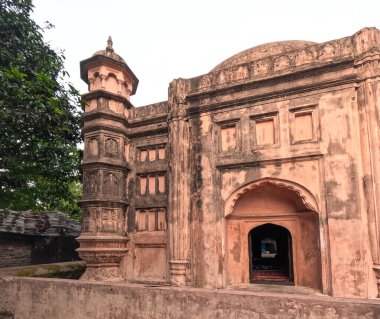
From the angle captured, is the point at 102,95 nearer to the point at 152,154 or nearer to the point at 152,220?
the point at 152,154

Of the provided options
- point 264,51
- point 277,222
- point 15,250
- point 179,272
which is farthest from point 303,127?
point 15,250

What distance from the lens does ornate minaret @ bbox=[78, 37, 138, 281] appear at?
9117mm

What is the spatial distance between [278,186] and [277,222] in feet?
3.48

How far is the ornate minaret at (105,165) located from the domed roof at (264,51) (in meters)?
3.38

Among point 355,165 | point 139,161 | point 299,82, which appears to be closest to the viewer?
point 355,165

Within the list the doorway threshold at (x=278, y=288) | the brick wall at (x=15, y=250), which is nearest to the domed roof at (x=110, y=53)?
the doorway threshold at (x=278, y=288)

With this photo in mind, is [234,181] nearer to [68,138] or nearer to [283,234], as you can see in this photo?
[283,234]

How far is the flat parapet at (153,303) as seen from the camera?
457 centimetres

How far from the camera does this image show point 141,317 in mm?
5578

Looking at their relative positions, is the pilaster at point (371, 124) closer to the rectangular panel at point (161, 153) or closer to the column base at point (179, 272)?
the column base at point (179, 272)

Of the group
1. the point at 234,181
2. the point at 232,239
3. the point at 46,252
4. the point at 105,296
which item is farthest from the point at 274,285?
the point at 46,252

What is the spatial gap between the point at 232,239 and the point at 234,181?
1.55 meters

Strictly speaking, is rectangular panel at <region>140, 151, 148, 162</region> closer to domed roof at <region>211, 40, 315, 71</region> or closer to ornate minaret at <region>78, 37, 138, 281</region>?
ornate minaret at <region>78, 37, 138, 281</region>

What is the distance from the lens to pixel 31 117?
824 centimetres
